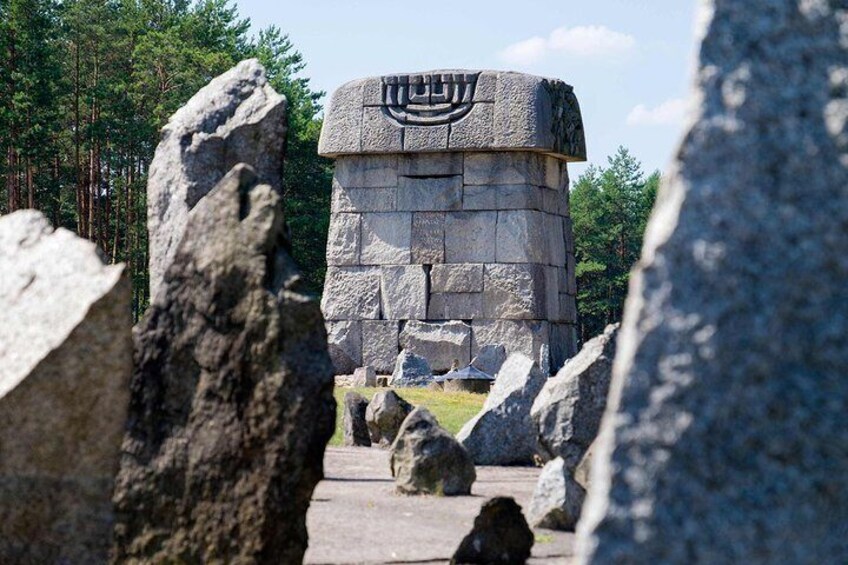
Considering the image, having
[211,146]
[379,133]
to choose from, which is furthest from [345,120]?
[211,146]

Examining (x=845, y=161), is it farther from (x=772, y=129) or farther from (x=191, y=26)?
(x=191, y=26)

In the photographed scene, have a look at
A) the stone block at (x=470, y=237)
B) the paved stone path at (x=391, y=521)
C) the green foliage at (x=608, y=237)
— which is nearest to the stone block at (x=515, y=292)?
the stone block at (x=470, y=237)

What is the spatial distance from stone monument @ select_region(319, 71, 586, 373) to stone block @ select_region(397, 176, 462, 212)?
20 millimetres

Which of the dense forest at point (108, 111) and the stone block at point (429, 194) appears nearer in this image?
the stone block at point (429, 194)

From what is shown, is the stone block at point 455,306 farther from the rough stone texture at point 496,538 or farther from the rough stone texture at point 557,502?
the rough stone texture at point 496,538

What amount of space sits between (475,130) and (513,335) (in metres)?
2.91

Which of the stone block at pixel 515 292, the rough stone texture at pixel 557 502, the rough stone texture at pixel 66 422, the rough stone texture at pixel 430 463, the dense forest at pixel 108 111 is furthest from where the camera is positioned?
the dense forest at pixel 108 111

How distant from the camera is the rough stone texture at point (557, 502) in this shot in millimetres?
6863

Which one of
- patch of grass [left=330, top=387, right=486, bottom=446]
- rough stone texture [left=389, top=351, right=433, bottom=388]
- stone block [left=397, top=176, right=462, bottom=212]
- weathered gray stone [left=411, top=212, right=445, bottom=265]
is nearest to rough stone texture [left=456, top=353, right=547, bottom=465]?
patch of grass [left=330, top=387, right=486, bottom=446]

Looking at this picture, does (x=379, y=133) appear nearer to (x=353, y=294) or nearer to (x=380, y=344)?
(x=353, y=294)

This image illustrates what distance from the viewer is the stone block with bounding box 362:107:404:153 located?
21.8 m

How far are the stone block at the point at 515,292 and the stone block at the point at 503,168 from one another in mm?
1213

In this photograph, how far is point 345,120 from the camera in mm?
22109

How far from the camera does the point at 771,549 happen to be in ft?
6.80
